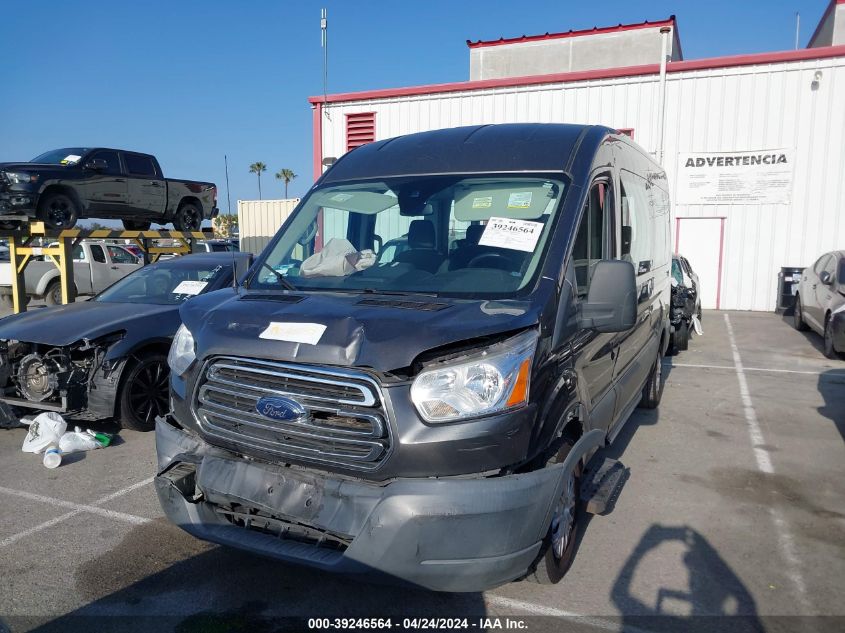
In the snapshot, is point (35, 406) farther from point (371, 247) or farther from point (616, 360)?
point (616, 360)

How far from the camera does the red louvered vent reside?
19.1 meters

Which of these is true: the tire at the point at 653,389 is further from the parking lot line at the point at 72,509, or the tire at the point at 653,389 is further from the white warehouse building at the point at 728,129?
the white warehouse building at the point at 728,129

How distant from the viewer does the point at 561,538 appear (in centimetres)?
352

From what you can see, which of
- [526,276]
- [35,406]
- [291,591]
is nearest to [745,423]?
[526,276]

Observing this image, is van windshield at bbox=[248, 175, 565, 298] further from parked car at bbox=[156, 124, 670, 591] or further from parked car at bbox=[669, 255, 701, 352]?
parked car at bbox=[669, 255, 701, 352]

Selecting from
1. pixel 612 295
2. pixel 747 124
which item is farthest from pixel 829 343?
pixel 612 295

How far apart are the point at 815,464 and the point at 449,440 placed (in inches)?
172

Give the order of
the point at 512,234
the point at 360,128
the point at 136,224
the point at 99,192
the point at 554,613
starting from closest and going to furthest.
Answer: the point at 554,613, the point at 512,234, the point at 99,192, the point at 136,224, the point at 360,128

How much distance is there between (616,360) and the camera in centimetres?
463

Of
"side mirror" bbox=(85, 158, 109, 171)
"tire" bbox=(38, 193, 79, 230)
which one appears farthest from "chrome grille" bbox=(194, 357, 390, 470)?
"side mirror" bbox=(85, 158, 109, 171)

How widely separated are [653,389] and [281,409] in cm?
530

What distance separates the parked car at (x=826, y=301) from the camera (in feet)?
33.9

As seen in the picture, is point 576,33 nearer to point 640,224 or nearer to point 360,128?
point 360,128

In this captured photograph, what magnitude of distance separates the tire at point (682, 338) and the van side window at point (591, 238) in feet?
24.7
